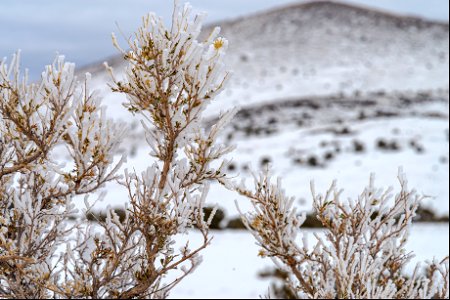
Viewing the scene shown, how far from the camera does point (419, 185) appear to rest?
11.9 meters

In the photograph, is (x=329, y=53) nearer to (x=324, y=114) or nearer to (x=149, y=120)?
(x=324, y=114)

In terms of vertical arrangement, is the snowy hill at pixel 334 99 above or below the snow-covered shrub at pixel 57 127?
above

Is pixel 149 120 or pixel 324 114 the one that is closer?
pixel 149 120

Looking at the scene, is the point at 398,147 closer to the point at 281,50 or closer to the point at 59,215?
the point at 59,215

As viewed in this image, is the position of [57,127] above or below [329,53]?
below

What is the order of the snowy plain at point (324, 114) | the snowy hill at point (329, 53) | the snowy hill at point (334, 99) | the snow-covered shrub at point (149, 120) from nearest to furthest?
the snow-covered shrub at point (149, 120) → the snowy plain at point (324, 114) → the snowy hill at point (334, 99) → the snowy hill at point (329, 53)

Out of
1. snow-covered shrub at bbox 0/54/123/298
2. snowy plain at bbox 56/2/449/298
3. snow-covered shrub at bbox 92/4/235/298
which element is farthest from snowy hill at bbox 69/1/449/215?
snow-covered shrub at bbox 0/54/123/298

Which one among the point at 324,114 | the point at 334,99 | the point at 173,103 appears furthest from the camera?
the point at 334,99

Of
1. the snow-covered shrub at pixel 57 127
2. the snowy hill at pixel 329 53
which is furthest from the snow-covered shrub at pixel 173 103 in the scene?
the snowy hill at pixel 329 53

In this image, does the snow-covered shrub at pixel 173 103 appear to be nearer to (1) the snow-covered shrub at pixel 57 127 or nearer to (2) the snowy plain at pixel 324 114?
(1) the snow-covered shrub at pixel 57 127

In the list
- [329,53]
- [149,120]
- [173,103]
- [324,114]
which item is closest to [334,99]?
[324,114]

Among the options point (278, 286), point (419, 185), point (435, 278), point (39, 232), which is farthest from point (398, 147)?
point (39, 232)

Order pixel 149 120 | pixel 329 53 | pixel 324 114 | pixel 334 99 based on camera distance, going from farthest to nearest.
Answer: pixel 329 53 < pixel 334 99 < pixel 324 114 < pixel 149 120

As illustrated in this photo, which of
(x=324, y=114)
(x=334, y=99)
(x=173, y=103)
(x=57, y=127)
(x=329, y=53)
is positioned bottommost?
(x=57, y=127)
